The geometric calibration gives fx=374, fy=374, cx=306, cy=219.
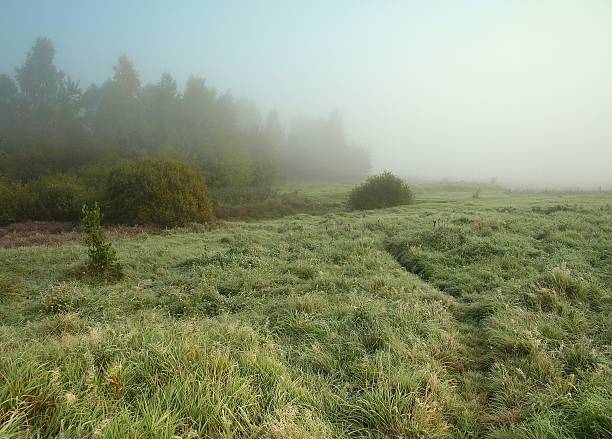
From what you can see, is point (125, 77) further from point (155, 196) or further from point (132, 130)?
point (155, 196)

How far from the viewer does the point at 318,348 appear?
5.79 metres

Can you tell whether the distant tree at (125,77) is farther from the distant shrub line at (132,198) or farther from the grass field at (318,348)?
the grass field at (318,348)

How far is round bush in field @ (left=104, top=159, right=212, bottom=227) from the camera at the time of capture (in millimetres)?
24141

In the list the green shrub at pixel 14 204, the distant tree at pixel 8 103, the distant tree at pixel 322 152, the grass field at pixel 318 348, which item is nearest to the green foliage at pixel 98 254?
the grass field at pixel 318 348

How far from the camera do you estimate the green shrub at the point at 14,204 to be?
24.6 metres

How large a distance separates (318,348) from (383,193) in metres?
31.4

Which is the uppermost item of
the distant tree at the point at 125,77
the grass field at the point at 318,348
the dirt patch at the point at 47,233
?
the distant tree at the point at 125,77

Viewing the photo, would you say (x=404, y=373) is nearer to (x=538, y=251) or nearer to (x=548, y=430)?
(x=548, y=430)

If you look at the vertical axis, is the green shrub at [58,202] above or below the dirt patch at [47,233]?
above

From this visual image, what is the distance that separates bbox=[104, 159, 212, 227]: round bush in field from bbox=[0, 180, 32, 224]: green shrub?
5716mm

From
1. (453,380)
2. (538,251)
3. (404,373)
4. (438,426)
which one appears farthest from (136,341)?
(538,251)

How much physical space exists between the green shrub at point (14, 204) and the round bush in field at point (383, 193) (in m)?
26.7

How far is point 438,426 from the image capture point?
4133 millimetres

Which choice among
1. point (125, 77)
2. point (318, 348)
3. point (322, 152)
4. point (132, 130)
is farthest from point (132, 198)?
point (322, 152)
